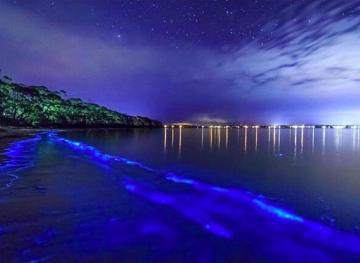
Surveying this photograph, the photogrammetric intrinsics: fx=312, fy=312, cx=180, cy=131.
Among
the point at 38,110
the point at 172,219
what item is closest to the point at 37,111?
the point at 38,110

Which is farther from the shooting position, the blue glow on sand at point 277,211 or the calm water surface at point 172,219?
the blue glow on sand at point 277,211

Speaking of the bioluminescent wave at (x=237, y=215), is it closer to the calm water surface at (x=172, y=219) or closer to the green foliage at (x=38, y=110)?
the calm water surface at (x=172, y=219)

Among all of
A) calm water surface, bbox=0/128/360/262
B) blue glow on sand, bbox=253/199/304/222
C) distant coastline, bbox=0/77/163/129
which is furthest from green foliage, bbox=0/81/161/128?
blue glow on sand, bbox=253/199/304/222

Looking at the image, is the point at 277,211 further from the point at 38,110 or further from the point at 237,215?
the point at 38,110

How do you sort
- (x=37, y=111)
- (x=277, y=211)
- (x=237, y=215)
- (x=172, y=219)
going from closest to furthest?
(x=172, y=219)
(x=237, y=215)
(x=277, y=211)
(x=37, y=111)

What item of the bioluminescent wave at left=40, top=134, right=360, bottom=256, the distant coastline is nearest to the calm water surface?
the bioluminescent wave at left=40, top=134, right=360, bottom=256

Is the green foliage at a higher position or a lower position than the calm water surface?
higher

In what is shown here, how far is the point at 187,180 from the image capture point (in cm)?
1827

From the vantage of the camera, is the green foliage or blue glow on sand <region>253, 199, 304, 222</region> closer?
blue glow on sand <region>253, 199, 304, 222</region>

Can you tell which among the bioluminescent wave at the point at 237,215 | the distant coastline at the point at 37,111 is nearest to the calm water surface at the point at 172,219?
the bioluminescent wave at the point at 237,215

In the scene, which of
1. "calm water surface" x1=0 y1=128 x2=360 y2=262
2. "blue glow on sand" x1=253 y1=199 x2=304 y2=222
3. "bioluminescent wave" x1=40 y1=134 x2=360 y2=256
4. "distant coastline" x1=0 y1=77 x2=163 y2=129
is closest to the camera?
"calm water surface" x1=0 y1=128 x2=360 y2=262

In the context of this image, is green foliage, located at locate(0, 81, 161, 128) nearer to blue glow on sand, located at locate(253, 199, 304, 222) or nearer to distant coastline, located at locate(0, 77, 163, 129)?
distant coastline, located at locate(0, 77, 163, 129)

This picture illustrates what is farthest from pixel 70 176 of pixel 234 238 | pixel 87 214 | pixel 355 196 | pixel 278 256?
pixel 355 196

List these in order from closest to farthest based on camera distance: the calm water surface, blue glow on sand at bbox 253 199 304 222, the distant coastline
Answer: the calm water surface → blue glow on sand at bbox 253 199 304 222 → the distant coastline
